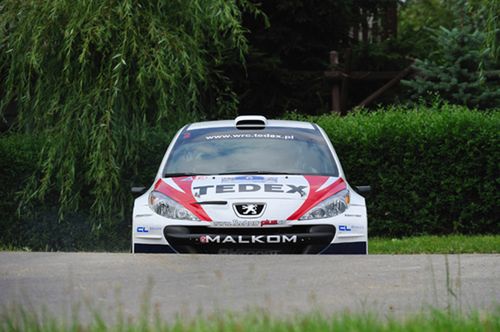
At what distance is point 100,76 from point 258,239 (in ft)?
18.8

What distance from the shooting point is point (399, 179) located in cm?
1619

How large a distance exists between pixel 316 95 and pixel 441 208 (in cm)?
865

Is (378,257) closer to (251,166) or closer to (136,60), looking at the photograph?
(251,166)

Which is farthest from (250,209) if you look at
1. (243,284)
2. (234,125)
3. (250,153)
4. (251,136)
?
(234,125)

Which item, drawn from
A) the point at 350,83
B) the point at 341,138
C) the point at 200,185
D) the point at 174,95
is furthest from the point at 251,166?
the point at 350,83

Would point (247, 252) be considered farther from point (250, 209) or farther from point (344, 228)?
point (344, 228)

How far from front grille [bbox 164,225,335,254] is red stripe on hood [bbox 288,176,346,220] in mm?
128

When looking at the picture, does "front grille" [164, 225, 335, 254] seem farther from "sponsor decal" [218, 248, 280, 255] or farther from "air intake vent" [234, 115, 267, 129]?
"air intake vent" [234, 115, 267, 129]

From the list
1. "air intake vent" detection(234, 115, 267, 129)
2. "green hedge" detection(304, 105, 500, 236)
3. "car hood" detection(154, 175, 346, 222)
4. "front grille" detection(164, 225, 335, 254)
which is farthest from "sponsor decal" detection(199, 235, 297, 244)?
"green hedge" detection(304, 105, 500, 236)

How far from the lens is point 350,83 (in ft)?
85.0

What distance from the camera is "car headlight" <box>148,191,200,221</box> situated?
1006 centimetres

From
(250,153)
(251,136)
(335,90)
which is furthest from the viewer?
(335,90)

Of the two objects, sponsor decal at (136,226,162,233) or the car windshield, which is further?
the car windshield

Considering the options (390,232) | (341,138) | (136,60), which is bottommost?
(390,232)
